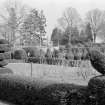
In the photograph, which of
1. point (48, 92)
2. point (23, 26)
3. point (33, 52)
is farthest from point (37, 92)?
point (23, 26)

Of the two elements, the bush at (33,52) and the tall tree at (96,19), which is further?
the tall tree at (96,19)

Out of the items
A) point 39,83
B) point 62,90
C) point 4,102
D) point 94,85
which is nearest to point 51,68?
point 4,102

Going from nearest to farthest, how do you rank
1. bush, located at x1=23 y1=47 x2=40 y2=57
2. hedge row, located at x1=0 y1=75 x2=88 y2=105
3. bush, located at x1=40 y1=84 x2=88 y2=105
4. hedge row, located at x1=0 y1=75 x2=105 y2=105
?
hedge row, located at x1=0 y1=75 x2=105 y2=105 < bush, located at x1=40 y1=84 x2=88 y2=105 < hedge row, located at x1=0 y1=75 x2=88 y2=105 < bush, located at x1=23 y1=47 x2=40 y2=57

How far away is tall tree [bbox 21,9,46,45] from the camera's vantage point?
4585 cm

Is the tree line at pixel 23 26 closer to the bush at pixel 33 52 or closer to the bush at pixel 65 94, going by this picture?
the bush at pixel 33 52

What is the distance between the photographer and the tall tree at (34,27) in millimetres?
45850

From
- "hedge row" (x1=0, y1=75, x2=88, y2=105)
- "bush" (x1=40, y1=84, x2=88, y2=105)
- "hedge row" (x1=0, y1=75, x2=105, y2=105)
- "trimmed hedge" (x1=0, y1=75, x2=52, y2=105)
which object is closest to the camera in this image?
"hedge row" (x1=0, y1=75, x2=105, y2=105)

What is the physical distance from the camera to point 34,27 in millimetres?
49000

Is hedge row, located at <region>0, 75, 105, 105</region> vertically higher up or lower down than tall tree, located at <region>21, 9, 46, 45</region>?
lower down

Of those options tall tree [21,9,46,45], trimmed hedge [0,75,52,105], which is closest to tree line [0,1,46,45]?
tall tree [21,9,46,45]

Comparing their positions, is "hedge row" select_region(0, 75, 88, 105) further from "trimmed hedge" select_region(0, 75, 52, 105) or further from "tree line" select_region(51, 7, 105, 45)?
"tree line" select_region(51, 7, 105, 45)

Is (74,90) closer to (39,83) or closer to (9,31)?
(39,83)

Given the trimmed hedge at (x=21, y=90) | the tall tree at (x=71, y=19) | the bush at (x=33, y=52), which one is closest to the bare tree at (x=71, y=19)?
the tall tree at (x=71, y=19)

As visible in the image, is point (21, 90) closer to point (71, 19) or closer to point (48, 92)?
point (48, 92)
